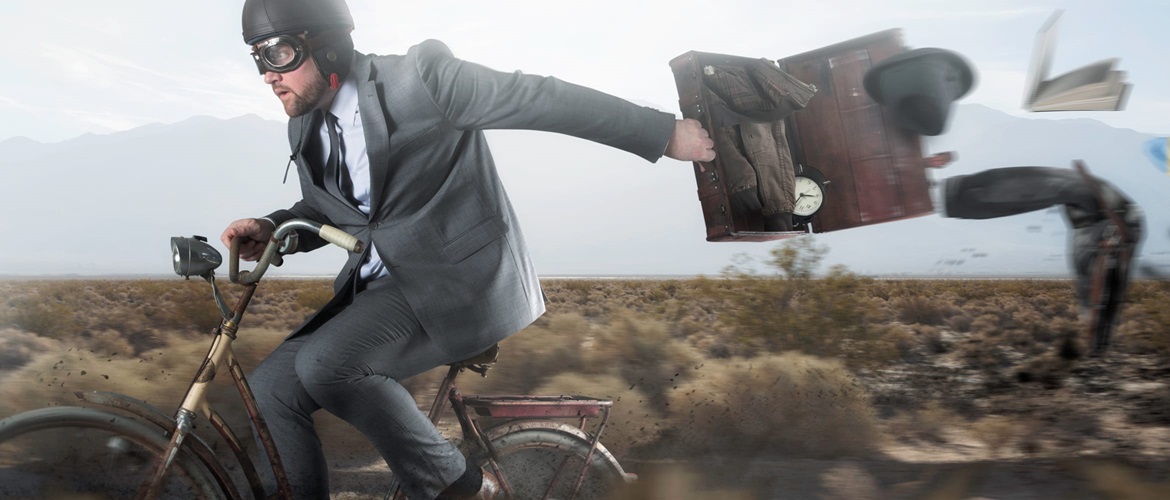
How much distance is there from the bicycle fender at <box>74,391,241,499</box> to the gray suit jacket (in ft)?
1.39

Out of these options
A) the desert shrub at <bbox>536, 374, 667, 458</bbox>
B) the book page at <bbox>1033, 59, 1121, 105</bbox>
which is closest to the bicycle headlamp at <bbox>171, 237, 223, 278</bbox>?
the book page at <bbox>1033, 59, 1121, 105</bbox>

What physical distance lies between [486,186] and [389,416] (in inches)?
28.1

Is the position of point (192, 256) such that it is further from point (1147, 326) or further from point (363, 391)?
point (1147, 326)

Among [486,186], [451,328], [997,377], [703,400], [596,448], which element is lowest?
[997,377]

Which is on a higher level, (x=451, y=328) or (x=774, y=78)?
(x=774, y=78)

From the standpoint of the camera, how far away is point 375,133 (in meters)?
2.59

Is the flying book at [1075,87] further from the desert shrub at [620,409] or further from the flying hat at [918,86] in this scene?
the desert shrub at [620,409]

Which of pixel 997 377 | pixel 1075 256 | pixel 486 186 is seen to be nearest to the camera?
pixel 486 186

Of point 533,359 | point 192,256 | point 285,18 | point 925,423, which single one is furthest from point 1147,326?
point 192,256

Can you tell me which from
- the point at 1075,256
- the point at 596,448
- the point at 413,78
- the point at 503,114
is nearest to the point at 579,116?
the point at 503,114

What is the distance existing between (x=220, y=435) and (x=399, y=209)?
0.90m

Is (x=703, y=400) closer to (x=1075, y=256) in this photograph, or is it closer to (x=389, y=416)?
(x=1075, y=256)

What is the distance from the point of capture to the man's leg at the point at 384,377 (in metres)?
2.61

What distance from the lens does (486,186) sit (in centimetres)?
276
